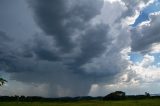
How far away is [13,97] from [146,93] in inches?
3412

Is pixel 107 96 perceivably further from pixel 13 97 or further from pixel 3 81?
pixel 3 81

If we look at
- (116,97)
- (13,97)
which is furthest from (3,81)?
(13,97)

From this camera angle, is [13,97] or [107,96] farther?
[13,97]

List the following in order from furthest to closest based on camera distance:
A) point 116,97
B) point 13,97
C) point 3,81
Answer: point 13,97 < point 116,97 < point 3,81

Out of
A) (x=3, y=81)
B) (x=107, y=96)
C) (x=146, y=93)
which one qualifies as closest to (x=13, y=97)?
(x=107, y=96)

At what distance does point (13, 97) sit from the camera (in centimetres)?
18225

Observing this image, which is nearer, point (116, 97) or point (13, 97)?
point (116, 97)

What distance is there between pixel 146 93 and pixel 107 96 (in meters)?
34.8

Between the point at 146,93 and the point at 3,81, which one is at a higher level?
the point at 146,93

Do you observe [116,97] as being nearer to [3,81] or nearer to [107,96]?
[107,96]

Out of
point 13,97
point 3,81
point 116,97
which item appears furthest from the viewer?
point 13,97

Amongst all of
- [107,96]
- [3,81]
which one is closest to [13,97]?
[107,96]

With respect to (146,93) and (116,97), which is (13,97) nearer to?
(116,97)

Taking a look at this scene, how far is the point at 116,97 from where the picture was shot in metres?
158
